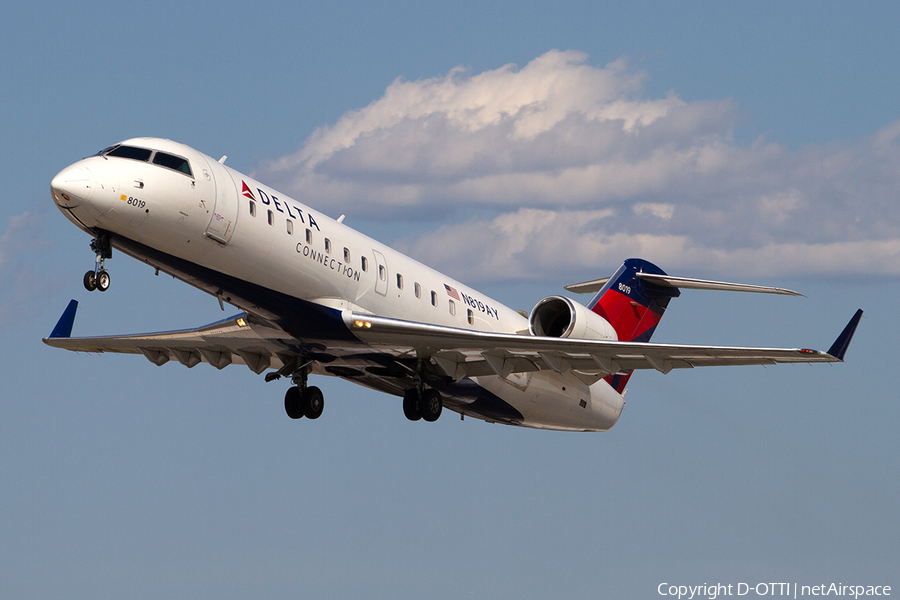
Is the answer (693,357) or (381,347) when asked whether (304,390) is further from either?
(693,357)

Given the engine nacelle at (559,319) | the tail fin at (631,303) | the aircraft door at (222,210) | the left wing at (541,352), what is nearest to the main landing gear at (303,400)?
the left wing at (541,352)

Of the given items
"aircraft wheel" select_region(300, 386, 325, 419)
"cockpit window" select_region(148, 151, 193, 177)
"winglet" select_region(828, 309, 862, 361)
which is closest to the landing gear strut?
"aircraft wheel" select_region(300, 386, 325, 419)

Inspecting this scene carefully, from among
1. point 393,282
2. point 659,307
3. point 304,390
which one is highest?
point 659,307

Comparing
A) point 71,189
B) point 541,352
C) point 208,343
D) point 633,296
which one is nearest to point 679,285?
point 633,296

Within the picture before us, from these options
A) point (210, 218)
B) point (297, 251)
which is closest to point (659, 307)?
point (297, 251)

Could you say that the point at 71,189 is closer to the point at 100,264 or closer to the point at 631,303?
the point at 100,264

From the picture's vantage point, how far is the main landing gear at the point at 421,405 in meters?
23.5

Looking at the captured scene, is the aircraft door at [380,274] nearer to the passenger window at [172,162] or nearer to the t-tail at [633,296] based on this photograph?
the passenger window at [172,162]

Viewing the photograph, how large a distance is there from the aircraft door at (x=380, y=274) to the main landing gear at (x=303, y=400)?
3.56m

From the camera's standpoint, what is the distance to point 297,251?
20.1 meters

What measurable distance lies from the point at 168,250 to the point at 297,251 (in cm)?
231

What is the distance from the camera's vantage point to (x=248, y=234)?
763 inches

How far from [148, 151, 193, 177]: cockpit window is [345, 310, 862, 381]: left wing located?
3.92m

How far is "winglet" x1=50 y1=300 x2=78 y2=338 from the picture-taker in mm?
27812
